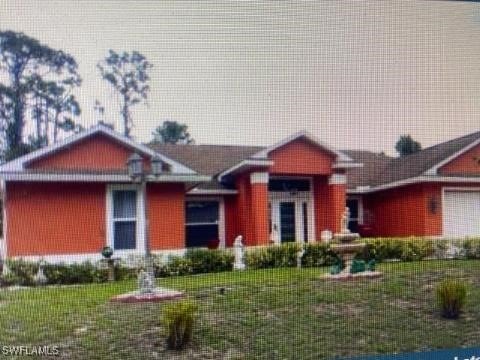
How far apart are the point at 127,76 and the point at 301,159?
1058 mm

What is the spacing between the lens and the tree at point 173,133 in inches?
82.0

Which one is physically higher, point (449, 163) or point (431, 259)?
point (449, 163)

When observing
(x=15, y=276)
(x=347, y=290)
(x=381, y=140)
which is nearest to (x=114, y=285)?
(x=15, y=276)

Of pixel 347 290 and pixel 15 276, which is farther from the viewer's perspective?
pixel 347 290

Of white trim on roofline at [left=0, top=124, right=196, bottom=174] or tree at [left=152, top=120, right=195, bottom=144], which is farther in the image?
tree at [left=152, top=120, right=195, bottom=144]

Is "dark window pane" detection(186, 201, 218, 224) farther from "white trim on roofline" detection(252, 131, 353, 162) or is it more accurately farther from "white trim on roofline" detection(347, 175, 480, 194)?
"white trim on roofline" detection(347, 175, 480, 194)

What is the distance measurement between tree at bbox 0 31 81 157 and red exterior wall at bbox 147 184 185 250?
2.52 feet

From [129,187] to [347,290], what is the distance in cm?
105

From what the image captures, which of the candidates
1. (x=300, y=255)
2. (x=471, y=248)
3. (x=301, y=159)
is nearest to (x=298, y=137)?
(x=301, y=159)

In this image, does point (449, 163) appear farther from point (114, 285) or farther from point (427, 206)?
point (114, 285)

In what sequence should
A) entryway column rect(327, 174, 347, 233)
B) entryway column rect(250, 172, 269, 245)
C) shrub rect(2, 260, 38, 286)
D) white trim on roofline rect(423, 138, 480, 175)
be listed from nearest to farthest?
shrub rect(2, 260, 38, 286), white trim on roofline rect(423, 138, 480, 175), entryway column rect(327, 174, 347, 233), entryway column rect(250, 172, 269, 245)

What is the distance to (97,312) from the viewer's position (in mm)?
1907

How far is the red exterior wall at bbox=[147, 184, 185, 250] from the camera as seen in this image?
8.37 ft

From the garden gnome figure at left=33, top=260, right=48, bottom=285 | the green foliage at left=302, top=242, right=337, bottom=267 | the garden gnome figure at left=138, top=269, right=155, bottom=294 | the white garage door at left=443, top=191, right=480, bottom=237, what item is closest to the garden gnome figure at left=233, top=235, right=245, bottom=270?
the green foliage at left=302, top=242, right=337, bottom=267
